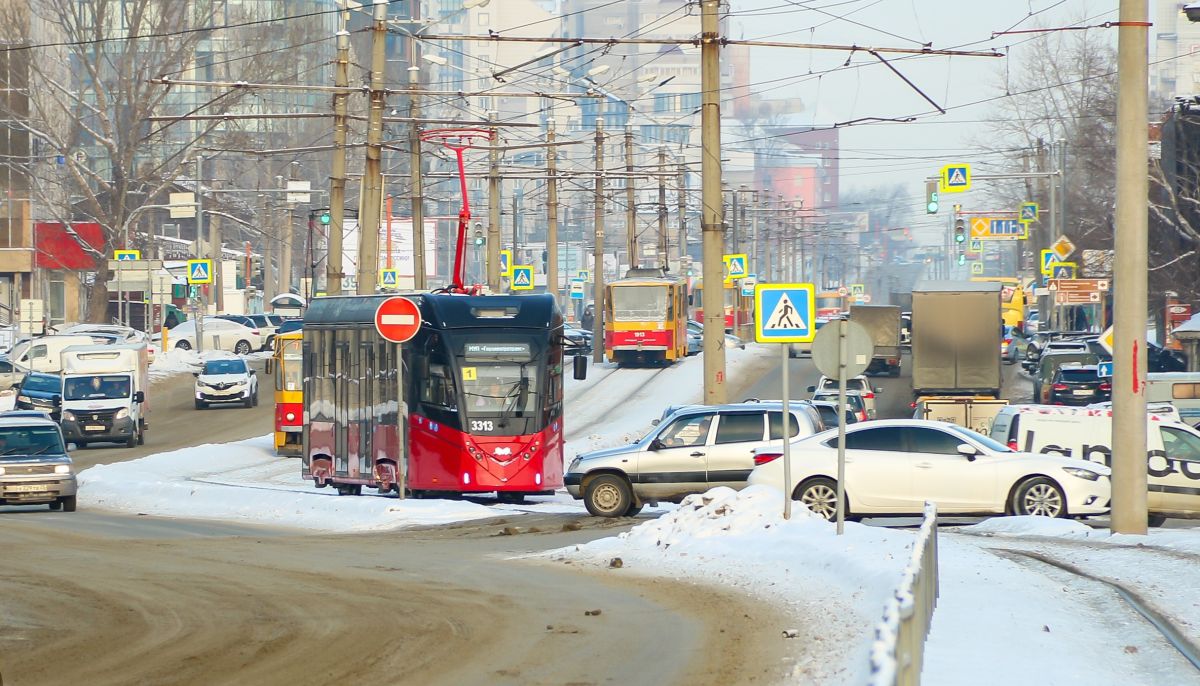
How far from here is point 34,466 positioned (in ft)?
94.7

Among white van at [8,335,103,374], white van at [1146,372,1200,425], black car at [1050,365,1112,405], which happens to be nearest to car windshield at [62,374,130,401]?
white van at [8,335,103,374]

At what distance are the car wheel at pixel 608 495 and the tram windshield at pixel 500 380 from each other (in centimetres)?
322

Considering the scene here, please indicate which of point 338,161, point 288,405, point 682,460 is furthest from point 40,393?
point 682,460

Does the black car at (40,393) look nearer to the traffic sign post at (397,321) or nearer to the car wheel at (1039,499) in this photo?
the traffic sign post at (397,321)

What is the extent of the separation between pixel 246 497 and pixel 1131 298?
→ 15.4 m

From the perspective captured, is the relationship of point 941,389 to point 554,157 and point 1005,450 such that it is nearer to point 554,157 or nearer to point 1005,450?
point 554,157

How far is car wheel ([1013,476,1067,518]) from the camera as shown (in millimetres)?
21703

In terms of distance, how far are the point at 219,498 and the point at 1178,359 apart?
38551 mm

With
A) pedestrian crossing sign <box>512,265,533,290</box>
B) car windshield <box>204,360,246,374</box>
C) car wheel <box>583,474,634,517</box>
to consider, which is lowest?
car wheel <box>583,474,634,517</box>

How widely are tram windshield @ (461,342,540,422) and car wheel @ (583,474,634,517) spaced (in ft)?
10.6

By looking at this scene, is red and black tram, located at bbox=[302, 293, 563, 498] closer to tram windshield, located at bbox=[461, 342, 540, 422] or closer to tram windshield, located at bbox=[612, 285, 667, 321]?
tram windshield, located at bbox=[461, 342, 540, 422]

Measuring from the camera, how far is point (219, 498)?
96.8 ft

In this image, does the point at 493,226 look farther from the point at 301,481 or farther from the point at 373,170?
the point at 373,170

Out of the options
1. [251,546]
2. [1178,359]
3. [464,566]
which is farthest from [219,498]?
[1178,359]
